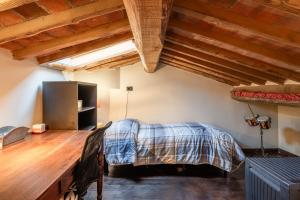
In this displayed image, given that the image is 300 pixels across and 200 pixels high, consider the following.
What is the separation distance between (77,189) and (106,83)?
3.38m

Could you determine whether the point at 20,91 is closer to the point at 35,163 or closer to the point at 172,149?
the point at 35,163

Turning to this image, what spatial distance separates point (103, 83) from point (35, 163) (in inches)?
140

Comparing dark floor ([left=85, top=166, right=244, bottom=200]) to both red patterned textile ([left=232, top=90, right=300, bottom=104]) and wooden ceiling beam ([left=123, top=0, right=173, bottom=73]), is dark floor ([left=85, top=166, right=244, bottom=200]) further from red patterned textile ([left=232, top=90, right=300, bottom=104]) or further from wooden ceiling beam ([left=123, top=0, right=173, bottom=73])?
wooden ceiling beam ([left=123, top=0, right=173, bottom=73])

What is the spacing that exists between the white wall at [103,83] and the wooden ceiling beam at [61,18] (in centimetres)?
309

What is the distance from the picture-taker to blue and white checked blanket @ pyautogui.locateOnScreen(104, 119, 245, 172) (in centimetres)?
359

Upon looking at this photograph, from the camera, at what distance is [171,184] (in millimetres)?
3443

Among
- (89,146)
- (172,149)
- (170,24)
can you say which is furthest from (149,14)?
(172,149)

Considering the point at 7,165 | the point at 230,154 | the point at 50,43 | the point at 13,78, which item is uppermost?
the point at 50,43

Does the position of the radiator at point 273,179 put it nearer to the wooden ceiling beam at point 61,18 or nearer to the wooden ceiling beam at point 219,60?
the wooden ceiling beam at point 61,18

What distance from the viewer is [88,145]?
186 cm

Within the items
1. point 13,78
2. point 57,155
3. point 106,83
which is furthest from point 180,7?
point 106,83

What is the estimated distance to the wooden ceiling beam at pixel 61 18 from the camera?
177cm

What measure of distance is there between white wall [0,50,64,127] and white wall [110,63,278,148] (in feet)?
7.27

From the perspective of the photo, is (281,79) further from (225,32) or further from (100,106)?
(100,106)
